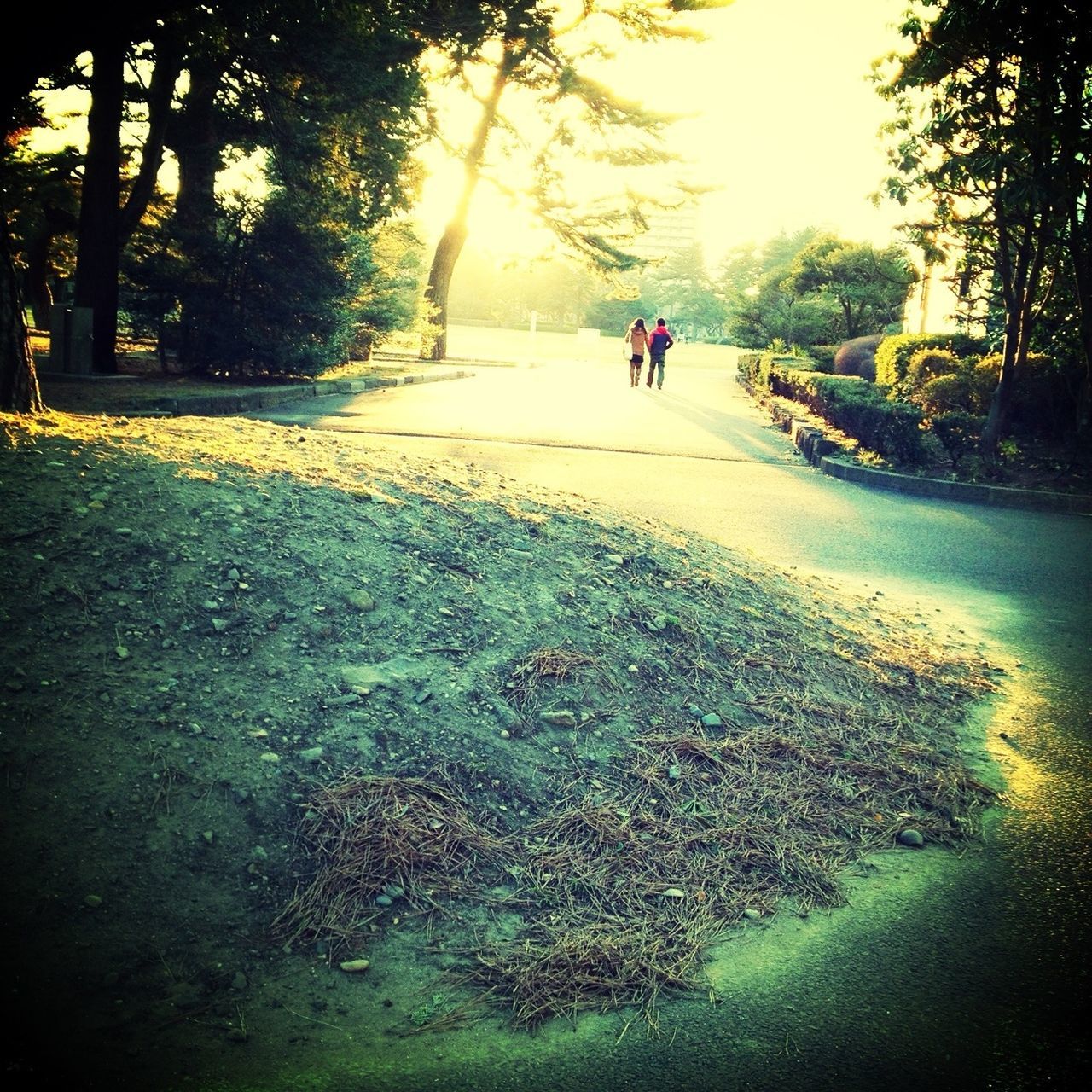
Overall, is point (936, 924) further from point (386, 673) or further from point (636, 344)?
point (636, 344)

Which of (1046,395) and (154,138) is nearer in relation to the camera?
(1046,395)

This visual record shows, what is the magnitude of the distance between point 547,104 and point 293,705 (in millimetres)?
28574

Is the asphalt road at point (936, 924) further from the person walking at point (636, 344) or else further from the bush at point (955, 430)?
the person walking at point (636, 344)

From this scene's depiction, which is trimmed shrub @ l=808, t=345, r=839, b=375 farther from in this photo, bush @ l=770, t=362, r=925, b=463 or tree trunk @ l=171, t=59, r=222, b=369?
tree trunk @ l=171, t=59, r=222, b=369

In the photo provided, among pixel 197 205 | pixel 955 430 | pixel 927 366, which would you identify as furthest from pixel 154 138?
pixel 955 430

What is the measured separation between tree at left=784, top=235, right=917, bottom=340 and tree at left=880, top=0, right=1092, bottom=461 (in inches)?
517

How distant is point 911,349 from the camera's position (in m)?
16.7

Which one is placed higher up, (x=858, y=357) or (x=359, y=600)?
(x=858, y=357)

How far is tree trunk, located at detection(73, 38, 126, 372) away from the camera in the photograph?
13422 mm

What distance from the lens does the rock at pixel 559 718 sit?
3439 mm

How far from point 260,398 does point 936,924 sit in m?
13.0

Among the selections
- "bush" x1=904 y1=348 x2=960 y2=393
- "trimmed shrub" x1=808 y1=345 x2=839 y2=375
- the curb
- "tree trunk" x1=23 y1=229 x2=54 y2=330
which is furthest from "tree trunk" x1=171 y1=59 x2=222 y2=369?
"trimmed shrub" x1=808 y1=345 x2=839 y2=375

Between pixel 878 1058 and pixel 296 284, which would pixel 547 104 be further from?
pixel 878 1058

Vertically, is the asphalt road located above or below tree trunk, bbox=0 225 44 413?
below
